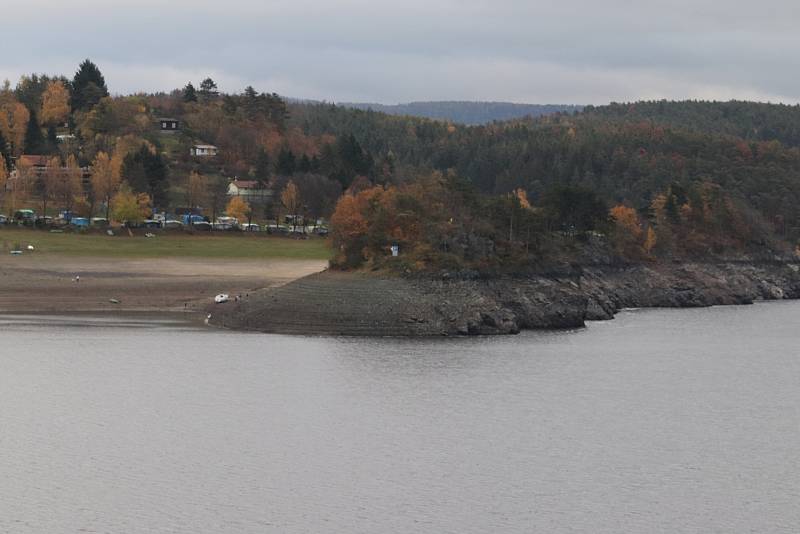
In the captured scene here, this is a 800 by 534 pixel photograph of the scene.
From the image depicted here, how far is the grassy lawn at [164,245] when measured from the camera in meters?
123

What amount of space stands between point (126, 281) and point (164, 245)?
27.6 metres

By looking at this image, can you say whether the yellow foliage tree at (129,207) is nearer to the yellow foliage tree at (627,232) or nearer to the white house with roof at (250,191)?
the white house with roof at (250,191)

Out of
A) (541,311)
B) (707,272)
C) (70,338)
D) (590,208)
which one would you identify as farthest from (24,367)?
(707,272)

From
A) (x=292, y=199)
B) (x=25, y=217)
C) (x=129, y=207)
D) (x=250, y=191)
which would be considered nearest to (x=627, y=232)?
(x=292, y=199)

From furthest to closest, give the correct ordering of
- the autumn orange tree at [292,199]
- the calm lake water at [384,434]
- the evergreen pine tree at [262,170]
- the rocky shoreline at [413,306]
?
the evergreen pine tree at [262,170], the autumn orange tree at [292,199], the rocky shoreline at [413,306], the calm lake water at [384,434]

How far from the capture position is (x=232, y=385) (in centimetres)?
6384

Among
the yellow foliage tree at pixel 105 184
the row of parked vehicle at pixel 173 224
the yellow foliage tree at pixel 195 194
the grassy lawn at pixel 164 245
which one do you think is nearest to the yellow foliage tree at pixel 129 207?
the row of parked vehicle at pixel 173 224

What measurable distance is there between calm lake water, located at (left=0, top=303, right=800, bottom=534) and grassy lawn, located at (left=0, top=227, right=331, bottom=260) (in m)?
39.2

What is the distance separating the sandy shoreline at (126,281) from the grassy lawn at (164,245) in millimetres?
4258

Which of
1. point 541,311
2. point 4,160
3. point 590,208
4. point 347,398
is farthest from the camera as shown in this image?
point 4,160

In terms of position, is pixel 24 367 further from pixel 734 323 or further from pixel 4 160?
pixel 4 160

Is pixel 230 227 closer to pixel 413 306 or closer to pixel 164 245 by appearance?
pixel 164 245

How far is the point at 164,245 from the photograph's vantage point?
133m

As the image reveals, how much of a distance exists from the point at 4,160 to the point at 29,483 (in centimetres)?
13860
